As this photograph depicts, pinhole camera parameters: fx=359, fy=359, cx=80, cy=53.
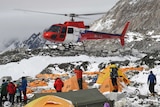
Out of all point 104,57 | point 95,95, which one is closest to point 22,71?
point 104,57

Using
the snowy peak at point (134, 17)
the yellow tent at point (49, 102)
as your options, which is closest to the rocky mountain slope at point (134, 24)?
the snowy peak at point (134, 17)

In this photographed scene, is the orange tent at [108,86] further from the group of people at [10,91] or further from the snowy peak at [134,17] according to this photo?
the snowy peak at [134,17]

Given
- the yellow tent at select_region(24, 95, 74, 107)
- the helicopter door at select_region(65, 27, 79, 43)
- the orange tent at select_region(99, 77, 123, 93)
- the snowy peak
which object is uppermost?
the snowy peak

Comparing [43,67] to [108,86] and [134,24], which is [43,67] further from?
[134,24]

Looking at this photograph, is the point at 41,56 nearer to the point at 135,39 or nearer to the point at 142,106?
the point at 142,106

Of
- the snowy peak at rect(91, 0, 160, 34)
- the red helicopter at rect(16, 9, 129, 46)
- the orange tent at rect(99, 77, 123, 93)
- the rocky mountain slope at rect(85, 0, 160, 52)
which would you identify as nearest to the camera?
the orange tent at rect(99, 77, 123, 93)

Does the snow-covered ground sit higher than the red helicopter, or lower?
lower

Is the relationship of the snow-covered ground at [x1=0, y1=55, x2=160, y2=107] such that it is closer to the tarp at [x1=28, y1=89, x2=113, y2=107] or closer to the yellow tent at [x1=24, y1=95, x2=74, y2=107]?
the tarp at [x1=28, y1=89, x2=113, y2=107]

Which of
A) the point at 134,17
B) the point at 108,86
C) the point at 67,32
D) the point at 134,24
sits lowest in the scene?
the point at 108,86

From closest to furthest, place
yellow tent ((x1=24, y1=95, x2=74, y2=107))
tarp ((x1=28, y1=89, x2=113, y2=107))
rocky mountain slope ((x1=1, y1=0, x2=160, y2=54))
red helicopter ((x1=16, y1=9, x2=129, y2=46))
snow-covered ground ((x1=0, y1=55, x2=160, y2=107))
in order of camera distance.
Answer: yellow tent ((x1=24, y1=95, x2=74, y2=107)), tarp ((x1=28, y1=89, x2=113, y2=107)), snow-covered ground ((x1=0, y1=55, x2=160, y2=107)), red helicopter ((x1=16, y1=9, x2=129, y2=46)), rocky mountain slope ((x1=1, y1=0, x2=160, y2=54))

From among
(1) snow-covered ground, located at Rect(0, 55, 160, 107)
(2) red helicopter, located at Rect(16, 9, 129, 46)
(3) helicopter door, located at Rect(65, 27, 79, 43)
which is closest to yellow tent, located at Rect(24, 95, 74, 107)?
(1) snow-covered ground, located at Rect(0, 55, 160, 107)

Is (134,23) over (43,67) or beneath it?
over

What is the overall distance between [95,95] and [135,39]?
206ft

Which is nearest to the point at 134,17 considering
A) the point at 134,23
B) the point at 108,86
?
the point at 134,23
